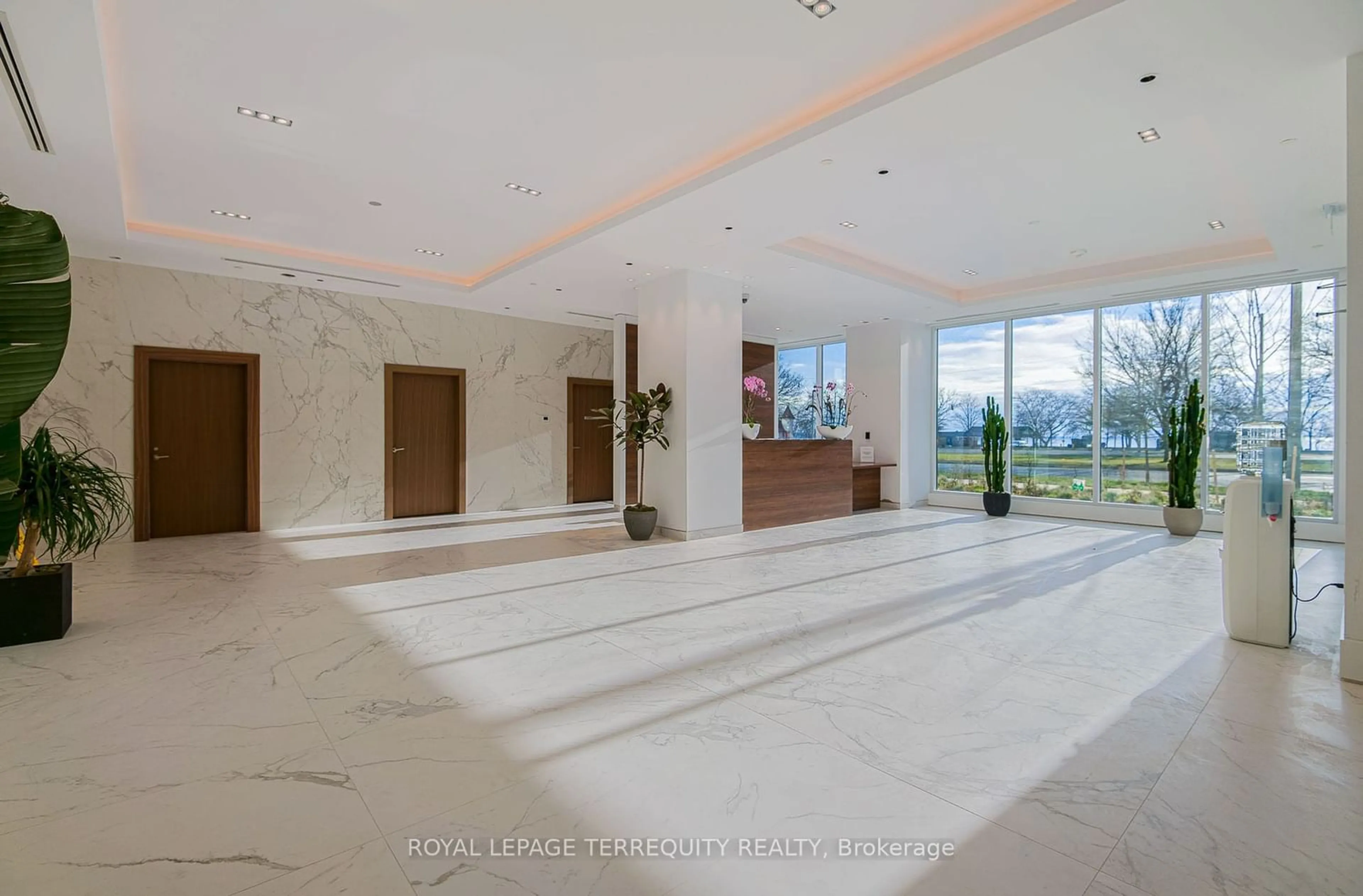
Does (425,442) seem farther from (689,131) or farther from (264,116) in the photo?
(689,131)

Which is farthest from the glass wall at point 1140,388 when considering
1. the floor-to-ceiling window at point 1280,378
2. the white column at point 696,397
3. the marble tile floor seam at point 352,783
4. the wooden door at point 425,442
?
the marble tile floor seam at point 352,783

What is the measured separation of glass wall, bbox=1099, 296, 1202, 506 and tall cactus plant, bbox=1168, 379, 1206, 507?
0.44 meters

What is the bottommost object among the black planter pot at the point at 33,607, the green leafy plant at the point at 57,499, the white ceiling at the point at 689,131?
the black planter pot at the point at 33,607

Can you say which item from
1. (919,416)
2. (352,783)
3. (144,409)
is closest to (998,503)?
(919,416)

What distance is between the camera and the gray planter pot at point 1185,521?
23.7ft

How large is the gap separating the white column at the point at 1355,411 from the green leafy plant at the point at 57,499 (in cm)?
619

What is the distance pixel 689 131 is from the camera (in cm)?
408

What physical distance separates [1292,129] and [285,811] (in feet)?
19.6

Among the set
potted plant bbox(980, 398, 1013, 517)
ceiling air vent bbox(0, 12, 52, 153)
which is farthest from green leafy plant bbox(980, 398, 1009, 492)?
ceiling air vent bbox(0, 12, 52, 153)

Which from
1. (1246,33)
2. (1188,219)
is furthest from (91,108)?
(1188,219)

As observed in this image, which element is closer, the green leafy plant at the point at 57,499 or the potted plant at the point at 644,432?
the green leafy plant at the point at 57,499

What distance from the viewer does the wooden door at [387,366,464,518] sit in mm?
8477

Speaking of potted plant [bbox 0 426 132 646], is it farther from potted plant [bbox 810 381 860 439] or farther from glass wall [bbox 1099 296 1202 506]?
glass wall [bbox 1099 296 1202 506]

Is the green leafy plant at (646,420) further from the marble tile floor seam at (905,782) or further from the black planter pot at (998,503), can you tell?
the black planter pot at (998,503)
